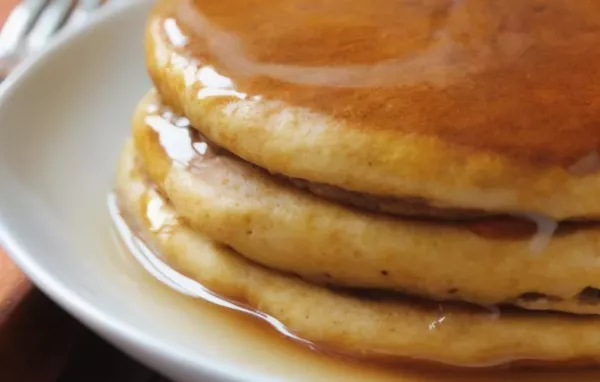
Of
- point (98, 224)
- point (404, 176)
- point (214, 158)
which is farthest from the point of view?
point (98, 224)

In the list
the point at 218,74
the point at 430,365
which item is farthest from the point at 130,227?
the point at 430,365

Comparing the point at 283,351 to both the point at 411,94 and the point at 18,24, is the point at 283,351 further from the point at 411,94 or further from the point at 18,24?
the point at 18,24

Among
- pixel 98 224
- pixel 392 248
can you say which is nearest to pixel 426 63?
pixel 392 248

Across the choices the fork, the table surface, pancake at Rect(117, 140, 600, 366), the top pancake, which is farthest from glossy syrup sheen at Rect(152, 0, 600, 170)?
the fork

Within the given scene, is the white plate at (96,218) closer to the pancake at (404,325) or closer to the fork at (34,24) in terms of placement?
the pancake at (404,325)

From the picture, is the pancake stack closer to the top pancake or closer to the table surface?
the top pancake

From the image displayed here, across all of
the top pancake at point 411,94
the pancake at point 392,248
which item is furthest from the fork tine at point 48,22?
the pancake at point 392,248
